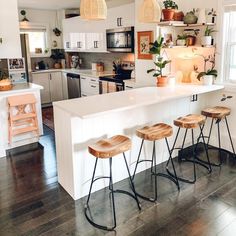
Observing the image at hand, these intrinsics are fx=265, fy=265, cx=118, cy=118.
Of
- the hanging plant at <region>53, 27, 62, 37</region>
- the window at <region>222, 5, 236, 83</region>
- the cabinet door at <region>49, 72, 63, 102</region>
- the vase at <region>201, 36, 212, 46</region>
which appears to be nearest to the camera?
the window at <region>222, 5, 236, 83</region>

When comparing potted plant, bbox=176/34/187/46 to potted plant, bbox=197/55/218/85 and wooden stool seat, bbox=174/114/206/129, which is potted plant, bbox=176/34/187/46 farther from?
wooden stool seat, bbox=174/114/206/129

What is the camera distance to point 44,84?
272 inches

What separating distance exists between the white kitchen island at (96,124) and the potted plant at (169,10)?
40.6 inches

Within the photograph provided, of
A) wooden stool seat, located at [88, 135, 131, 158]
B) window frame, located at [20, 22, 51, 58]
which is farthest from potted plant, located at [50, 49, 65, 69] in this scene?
wooden stool seat, located at [88, 135, 131, 158]

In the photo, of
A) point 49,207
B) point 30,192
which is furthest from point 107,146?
point 30,192

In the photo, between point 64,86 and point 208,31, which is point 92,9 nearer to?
point 208,31

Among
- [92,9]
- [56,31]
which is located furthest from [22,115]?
[56,31]

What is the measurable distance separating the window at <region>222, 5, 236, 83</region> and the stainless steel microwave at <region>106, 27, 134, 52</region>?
1695 mm

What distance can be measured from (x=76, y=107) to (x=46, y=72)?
15.2ft

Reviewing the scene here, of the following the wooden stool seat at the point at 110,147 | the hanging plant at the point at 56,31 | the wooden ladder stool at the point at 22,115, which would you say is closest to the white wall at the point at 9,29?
Answer: the wooden ladder stool at the point at 22,115

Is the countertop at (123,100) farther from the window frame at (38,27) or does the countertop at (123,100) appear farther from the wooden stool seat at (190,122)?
the window frame at (38,27)

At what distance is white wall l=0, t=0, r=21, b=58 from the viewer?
423 centimetres

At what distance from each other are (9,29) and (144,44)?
7.27ft

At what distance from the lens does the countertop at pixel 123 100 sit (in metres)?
2.47
